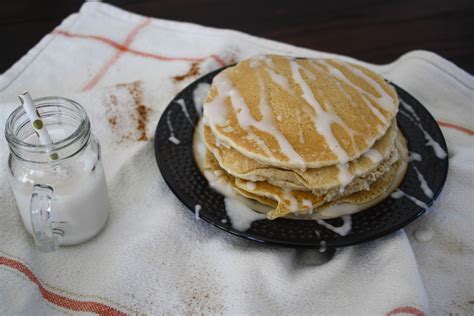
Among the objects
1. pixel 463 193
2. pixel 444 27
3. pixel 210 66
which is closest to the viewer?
pixel 463 193

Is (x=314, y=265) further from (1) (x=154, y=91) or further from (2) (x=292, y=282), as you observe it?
(1) (x=154, y=91)

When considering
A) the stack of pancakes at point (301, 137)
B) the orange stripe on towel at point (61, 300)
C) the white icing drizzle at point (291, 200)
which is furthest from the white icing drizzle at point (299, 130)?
the orange stripe on towel at point (61, 300)

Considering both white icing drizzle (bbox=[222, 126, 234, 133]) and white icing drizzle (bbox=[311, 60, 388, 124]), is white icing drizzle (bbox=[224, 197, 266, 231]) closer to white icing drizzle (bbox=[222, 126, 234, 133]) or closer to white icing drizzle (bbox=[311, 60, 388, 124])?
white icing drizzle (bbox=[222, 126, 234, 133])

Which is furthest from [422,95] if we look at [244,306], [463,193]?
[244,306]

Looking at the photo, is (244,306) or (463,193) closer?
(244,306)

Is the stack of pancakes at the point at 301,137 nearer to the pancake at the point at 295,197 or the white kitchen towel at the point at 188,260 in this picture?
the pancake at the point at 295,197

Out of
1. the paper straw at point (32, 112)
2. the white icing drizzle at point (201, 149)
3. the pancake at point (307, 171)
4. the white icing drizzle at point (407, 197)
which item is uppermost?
the paper straw at point (32, 112)
